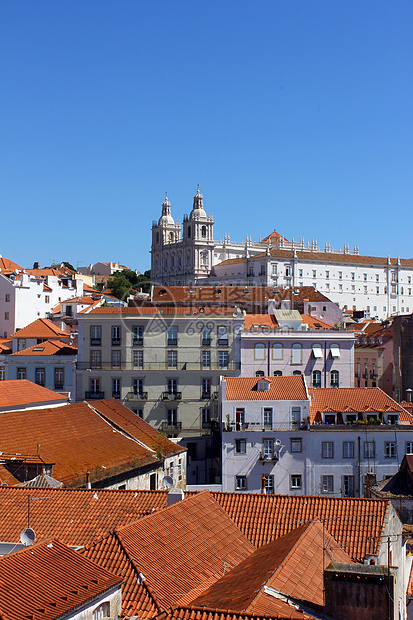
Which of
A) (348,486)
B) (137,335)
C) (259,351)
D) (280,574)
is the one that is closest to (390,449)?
(348,486)

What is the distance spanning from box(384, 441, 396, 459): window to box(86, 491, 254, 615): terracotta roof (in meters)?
17.2

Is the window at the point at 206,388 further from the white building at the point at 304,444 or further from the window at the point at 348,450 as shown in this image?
the window at the point at 348,450

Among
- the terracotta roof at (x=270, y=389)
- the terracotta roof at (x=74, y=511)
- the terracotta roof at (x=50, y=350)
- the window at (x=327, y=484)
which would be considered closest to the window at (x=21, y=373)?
the terracotta roof at (x=50, y=350)

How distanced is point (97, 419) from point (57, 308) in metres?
48.5

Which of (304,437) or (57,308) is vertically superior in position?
(57,308)

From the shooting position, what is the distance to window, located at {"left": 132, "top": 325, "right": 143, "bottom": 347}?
3894cm

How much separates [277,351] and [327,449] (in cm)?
1175

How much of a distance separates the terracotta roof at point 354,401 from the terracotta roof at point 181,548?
A: 58.1ft

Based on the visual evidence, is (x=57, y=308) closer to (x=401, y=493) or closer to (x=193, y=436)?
(x=193, y=436)

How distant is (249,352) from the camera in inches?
1593

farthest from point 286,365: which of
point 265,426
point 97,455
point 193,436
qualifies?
point 97,455

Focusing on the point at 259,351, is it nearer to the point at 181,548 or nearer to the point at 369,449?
the point at 369,449

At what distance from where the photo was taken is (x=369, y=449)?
29.5 m

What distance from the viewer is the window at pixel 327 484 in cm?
2927
